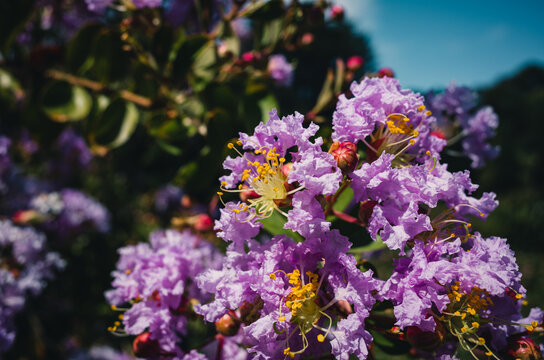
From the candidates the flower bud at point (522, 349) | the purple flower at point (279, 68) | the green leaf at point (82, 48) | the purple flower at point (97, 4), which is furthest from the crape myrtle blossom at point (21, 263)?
the flower bud at point (522, 349)

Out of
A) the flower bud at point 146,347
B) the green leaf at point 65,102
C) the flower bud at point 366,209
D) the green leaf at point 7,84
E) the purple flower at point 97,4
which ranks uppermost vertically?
the purple flower at point 97,4

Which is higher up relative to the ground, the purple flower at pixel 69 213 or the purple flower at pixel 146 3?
the purple flower at pixel 146 3

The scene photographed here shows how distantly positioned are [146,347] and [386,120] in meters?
0.91

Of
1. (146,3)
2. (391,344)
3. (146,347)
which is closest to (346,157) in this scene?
(391,344)

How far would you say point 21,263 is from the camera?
2.04 meters

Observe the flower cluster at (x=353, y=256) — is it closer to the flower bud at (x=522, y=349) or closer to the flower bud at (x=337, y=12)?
the flower bud at (x=522, y=349)

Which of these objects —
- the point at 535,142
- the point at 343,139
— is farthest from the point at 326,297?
the point at 535,142

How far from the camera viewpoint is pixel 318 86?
3.29m

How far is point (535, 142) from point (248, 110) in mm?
14647

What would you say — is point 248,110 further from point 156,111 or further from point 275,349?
point 275,349

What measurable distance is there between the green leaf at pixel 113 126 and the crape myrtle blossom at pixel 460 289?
1.29 meters

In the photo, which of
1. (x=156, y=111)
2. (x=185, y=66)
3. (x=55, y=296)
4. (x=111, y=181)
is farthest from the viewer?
(x=111, y=181)

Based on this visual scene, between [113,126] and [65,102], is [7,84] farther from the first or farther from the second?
[113,126]

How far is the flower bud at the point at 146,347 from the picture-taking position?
1.08 m
